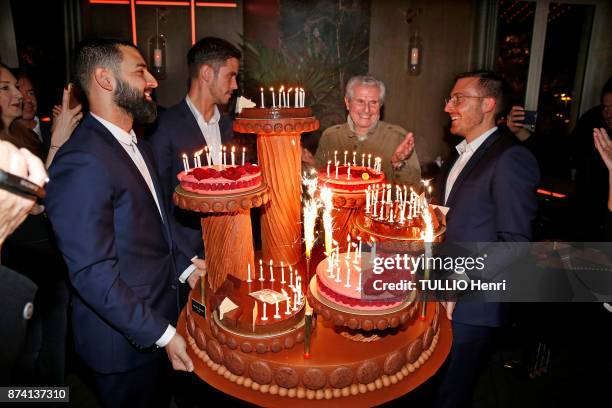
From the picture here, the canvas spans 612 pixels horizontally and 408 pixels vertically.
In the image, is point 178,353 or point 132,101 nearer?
point 178,353

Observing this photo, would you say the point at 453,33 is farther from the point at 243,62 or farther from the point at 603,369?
the point at 603,369

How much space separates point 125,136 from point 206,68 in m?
1.62

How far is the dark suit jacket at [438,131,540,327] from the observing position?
2598mm

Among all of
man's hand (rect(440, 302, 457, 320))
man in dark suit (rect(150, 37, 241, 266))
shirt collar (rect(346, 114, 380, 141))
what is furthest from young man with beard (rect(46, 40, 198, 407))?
shirt collar (rect(346, 114, 380, 141))

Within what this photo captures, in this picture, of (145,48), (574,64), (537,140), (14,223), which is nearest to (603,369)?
(537,140)

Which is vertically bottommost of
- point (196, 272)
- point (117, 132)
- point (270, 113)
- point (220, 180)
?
point (196, 272)

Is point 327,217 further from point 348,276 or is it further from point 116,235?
point 116,235

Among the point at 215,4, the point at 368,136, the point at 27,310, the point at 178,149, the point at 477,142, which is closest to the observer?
the point at 27,310

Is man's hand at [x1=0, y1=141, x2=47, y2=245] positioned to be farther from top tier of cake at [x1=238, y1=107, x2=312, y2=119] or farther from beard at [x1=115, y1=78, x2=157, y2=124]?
top tier of cake at [x1=238, y1=107, x2=312, y2=119]

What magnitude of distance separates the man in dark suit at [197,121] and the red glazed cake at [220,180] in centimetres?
107

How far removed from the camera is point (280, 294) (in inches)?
85.9

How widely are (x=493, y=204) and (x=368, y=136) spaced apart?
6.92 ft

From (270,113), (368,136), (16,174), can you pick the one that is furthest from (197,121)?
(16,174)

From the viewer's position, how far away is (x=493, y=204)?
2725 millimetres
